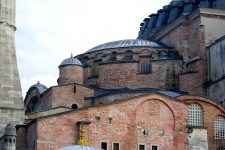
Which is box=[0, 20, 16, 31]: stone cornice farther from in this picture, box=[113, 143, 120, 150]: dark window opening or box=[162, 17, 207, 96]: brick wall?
box=[113, 143, 120, 150]: dark window opening

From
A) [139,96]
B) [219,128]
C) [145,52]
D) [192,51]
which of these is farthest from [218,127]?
[145,52]

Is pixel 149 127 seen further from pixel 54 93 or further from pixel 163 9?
pixel 163 9

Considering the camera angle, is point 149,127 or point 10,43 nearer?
point 149,127

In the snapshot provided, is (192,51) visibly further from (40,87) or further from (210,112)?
(40,87)

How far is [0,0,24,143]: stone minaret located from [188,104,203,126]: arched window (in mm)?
10249

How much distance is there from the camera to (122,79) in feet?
148

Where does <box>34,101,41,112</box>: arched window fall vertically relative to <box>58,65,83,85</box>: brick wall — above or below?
below

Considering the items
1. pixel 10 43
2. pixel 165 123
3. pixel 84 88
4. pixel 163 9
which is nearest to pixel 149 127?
pixel 165 123

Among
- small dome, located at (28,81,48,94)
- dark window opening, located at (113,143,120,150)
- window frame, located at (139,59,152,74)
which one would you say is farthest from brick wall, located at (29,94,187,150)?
small dome, located at (28,81,48,94)

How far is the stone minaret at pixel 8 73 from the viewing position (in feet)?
132

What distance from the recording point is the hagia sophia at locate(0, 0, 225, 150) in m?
34.8

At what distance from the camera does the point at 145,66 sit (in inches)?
1793

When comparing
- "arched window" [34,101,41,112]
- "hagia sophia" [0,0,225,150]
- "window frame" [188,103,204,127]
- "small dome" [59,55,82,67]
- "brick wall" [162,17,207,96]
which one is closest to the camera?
"hagia sophia" [0,0,225,150]

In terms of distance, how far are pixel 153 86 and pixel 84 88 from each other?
4.84m
